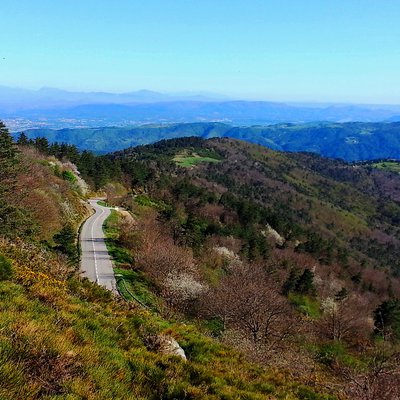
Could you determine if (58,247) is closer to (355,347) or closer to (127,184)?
(355,347)

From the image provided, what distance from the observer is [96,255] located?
36.2 metres

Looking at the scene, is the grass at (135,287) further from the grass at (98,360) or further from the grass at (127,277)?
the grass at (98,360)

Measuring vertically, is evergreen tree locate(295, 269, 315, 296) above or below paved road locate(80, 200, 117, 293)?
below

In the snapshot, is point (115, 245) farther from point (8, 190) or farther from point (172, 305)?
point (172, 305)

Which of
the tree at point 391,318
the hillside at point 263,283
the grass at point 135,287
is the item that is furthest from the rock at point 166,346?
the tree at point 391,318

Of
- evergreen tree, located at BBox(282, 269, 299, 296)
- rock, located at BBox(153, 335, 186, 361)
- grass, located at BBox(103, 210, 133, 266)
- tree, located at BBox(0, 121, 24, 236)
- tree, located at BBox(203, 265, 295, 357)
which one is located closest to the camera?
rock, located at BBox(153, 335, 186, 361)

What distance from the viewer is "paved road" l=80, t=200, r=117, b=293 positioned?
30.2 m

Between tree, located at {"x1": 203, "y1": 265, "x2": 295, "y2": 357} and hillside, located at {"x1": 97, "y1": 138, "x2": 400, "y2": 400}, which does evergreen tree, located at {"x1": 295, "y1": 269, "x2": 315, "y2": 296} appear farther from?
tree, located at {"x1": 203, "y1": 265, "x2": 295, "y2": 357}

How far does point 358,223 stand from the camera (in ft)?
544

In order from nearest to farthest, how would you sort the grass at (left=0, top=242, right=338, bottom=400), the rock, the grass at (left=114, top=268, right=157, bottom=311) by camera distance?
the grass at (left=0, top=242, right=338, bottom=400) → the rock → the grass at (left=114, top=268, right=157, bottom=311)

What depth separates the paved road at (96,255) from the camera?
30.2 m

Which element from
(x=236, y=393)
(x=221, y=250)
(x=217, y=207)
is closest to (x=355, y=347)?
(x=221, y=250)

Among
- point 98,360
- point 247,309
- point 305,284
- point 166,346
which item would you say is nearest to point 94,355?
point 98,360

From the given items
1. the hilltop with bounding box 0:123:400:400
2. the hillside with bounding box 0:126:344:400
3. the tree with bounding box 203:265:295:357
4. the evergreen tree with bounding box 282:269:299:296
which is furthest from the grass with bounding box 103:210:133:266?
the evergreen tree with bounding box 282:269:299:296
